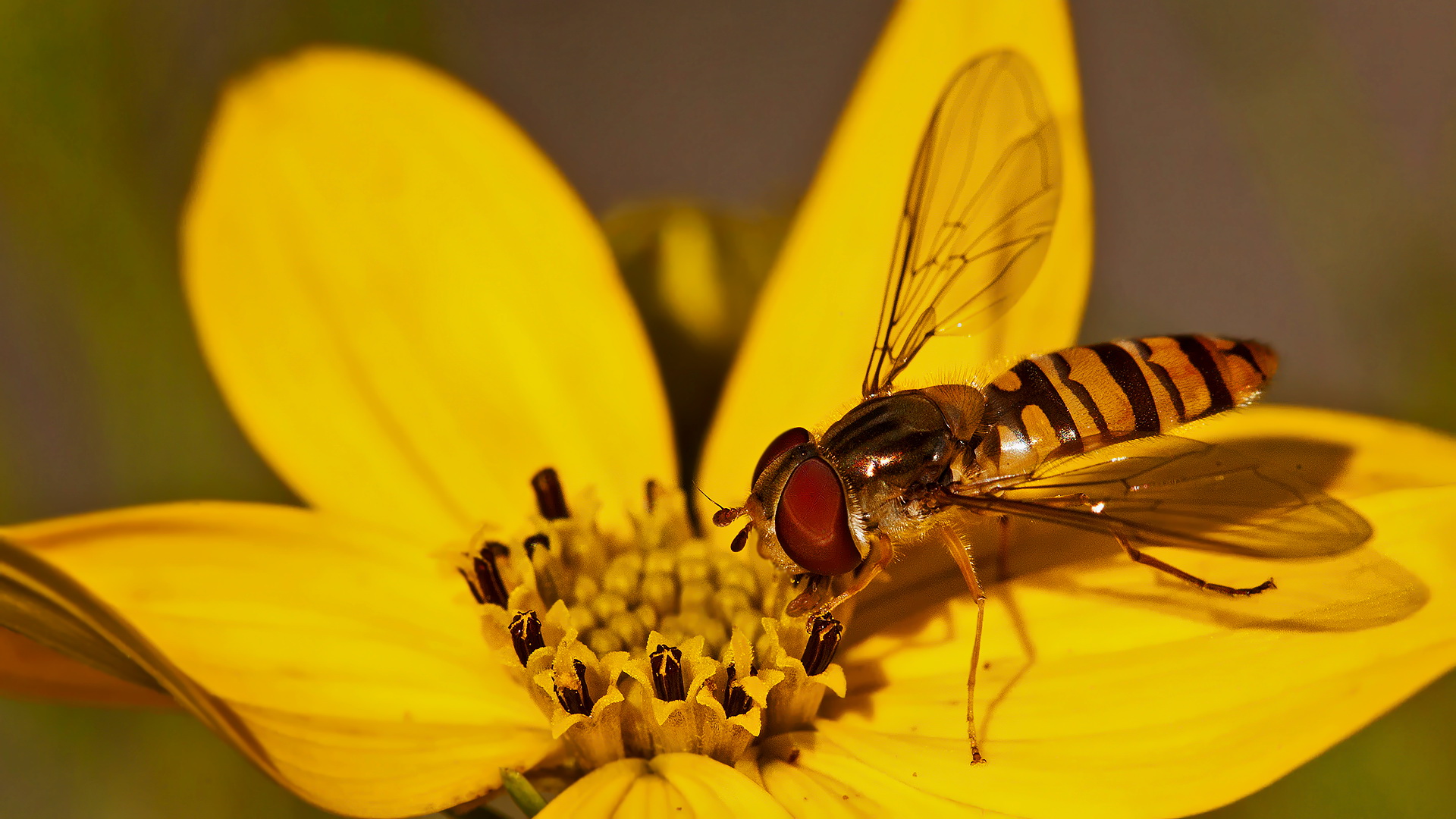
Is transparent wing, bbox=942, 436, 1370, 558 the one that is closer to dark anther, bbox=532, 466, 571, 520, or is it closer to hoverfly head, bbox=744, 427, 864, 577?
hoverfly head, bbox=744, 427, 864, 577

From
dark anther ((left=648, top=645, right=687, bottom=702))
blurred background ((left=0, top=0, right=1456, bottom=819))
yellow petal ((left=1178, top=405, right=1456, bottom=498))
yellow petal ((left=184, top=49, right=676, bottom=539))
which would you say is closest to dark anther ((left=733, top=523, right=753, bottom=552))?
dark anther ((left=648, top=645, right=687, bottom=702))

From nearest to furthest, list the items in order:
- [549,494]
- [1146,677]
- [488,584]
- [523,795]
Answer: [523,795] → [1146,677] → [488,584] → [549,494]

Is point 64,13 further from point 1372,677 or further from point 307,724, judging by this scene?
point 1372,677

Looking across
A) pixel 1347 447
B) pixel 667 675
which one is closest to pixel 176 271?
pixel 667 675

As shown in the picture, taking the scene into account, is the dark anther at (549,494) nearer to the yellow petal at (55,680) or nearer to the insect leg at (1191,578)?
the yellow petal at (55,680)

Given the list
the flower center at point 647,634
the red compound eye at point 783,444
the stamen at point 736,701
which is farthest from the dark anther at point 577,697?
the red compound eye at point 783,444

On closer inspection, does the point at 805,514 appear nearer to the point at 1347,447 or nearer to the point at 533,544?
the point at 533,544
